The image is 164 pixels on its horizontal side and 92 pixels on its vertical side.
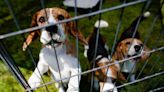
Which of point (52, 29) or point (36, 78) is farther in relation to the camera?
point (36, 78)

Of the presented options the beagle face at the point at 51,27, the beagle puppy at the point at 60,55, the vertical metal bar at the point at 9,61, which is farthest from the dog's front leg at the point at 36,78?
the vertical metal bar at the point at 9,61

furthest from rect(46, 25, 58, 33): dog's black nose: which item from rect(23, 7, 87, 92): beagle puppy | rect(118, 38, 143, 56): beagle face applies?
rect(118, 38, 143, 56): beagle face

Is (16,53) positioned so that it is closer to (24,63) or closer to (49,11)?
(24,63)

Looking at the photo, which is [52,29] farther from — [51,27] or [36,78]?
[36,78]

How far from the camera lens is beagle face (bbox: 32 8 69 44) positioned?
150 cm

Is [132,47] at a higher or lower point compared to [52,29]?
higher

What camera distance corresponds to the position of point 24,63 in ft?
7.52

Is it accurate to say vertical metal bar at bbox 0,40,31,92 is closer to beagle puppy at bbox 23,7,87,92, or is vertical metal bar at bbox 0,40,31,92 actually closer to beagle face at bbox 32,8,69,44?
beagle face at bbox 32,8,69,44

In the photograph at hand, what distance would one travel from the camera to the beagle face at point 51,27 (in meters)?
1.50

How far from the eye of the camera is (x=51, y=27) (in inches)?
57.9

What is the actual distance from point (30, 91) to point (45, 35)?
1.06 ft

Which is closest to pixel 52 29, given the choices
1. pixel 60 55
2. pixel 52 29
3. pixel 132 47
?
pixel 52 29

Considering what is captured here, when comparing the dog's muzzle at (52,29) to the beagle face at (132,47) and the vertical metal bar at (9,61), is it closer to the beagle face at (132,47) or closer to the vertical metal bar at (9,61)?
the vertical metal bar at (9,61)

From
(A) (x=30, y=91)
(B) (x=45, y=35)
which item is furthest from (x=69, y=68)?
(A) (x=30, y=91)
